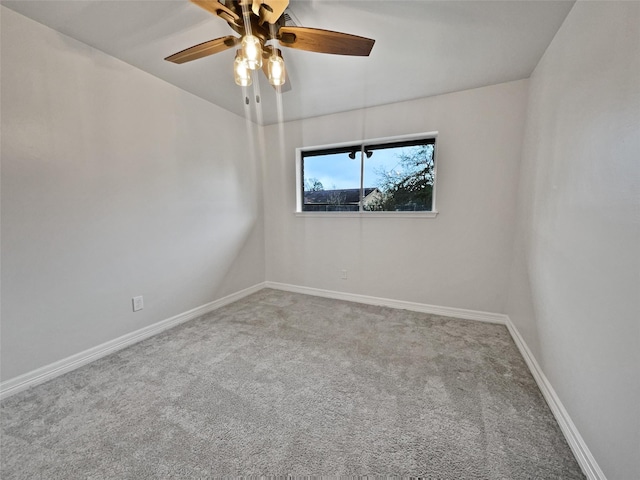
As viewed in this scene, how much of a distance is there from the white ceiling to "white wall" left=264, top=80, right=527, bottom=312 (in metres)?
0.28

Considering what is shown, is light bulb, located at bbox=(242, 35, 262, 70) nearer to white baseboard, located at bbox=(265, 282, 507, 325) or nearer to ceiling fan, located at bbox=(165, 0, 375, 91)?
ceiling fan, located at bbox=(165, 0, 375, 91)

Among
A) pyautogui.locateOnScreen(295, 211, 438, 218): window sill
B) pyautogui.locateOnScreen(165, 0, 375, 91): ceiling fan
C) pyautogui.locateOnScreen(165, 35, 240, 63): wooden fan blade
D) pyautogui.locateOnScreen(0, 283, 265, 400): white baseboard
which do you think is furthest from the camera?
pyautogui.locateOnScreen(295, 211, 438, 218): window sill

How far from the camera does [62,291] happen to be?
1.77 meters

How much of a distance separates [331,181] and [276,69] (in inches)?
76.2

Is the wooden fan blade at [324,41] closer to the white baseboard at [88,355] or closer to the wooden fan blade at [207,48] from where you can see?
the wooden fan blade at [207,48]

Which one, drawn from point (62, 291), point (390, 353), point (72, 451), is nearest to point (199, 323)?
point (62, 291)

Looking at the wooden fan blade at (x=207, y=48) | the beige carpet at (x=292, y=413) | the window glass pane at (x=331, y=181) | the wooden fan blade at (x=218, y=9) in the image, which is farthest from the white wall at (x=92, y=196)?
the wooden fan blade at (x=218, y=9)

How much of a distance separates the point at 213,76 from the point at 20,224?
5.68ft

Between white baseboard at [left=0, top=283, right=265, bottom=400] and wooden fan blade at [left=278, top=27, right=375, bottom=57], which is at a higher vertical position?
wooden fan blade at [left=278, top=27, right=375, bottom=57]

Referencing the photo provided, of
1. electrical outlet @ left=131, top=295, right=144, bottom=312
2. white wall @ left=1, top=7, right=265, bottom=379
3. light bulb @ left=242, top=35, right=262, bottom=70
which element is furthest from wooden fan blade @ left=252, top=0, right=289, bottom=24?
electrical outlet @ left=131, top=295, right=144, bottom=312

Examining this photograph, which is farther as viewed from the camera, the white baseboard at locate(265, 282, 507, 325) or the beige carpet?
the white baseboard at locate(265, 282, 507, 325)

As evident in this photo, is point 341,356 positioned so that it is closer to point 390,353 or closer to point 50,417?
point 390,353

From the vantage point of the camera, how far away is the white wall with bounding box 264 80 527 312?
240 centimetres

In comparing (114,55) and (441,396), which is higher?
(114,55)
